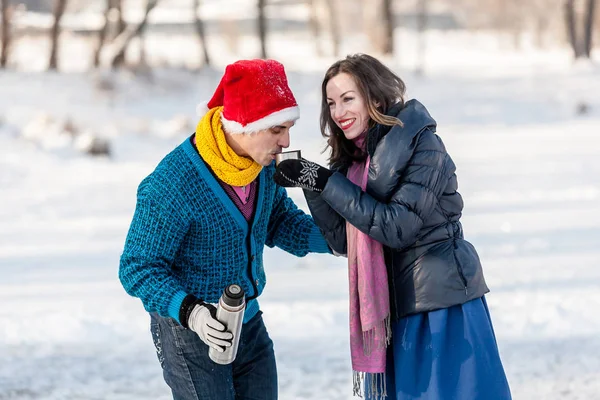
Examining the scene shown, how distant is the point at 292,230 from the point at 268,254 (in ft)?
16.0

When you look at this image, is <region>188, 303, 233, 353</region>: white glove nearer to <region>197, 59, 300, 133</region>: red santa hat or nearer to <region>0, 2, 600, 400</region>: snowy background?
<region>197, 59, 300, 133</region>: red santa hat

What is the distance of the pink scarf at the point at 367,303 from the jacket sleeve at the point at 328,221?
3cm

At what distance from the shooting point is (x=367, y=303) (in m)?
2.90

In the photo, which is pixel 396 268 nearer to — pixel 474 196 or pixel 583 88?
pixel 474 196

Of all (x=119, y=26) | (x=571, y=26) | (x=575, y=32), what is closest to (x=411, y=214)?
(x=119, y=26)

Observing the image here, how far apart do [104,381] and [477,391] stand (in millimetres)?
2880

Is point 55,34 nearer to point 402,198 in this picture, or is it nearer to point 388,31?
point 388,31

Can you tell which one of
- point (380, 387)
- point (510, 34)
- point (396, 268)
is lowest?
point (510, 34)

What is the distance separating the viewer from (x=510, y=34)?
61719 millimetres

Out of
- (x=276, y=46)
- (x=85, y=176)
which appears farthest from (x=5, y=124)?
(x=276, y=46)

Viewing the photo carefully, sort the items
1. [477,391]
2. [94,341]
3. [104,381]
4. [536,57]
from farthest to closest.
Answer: [536,57]
[94,341]
[104,381]
[477,391]

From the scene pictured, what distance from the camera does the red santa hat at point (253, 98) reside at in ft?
9.21

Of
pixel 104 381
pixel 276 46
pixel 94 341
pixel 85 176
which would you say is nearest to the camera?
pixel 104 381

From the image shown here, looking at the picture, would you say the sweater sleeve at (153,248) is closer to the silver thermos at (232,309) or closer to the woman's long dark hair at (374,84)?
the silver thermos at (232,309)
